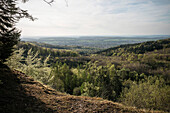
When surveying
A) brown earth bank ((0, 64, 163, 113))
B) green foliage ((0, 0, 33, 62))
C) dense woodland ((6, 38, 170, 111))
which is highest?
green foliage ((0, 0, 33, 62))

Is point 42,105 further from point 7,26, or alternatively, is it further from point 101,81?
point 101,81

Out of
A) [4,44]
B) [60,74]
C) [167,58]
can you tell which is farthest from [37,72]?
[167,58]

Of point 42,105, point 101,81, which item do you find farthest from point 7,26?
point 101,81

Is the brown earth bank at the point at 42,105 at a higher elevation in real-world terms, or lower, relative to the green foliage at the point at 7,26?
lower

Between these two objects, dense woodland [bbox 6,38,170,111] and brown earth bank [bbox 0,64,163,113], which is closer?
brown earth bank [bbox 0,64,163,113]

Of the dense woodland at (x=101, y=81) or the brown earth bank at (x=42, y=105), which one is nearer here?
the brown earth bank at (x=42, y=105)

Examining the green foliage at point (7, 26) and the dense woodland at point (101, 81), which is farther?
the dense woodland at point (101, 81)

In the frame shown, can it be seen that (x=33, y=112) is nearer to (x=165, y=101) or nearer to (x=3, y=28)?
(x=3, y=28)

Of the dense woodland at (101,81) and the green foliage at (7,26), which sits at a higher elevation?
the green foliage at (7,26)

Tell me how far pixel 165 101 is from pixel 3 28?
71.5ft

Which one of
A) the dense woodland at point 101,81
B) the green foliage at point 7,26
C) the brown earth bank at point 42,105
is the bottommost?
the dense woodland at point 101,81

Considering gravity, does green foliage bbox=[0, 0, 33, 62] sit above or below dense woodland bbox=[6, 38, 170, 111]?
above

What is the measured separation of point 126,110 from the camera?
7.25m

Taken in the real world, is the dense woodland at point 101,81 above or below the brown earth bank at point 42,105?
below
